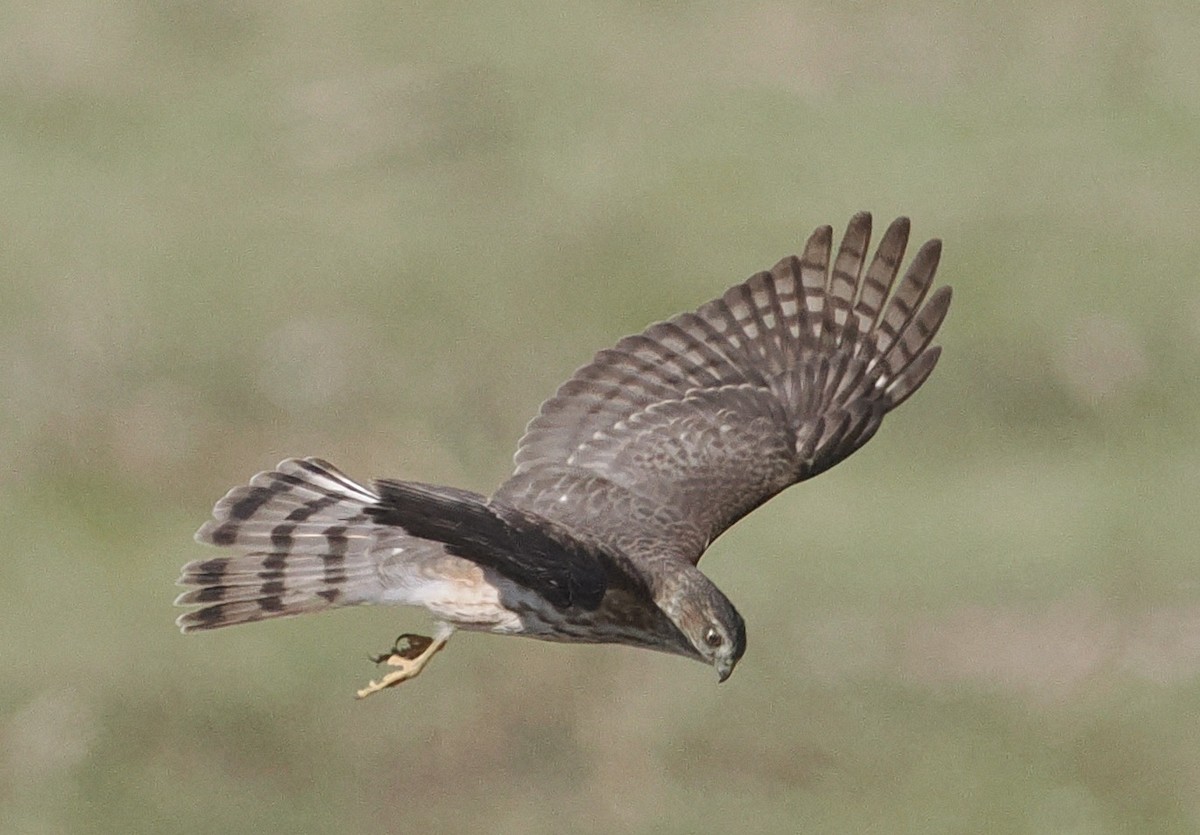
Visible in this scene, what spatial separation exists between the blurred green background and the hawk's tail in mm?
3315

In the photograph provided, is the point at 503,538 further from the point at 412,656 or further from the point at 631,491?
the point at 631,491

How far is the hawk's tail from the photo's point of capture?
967 cm

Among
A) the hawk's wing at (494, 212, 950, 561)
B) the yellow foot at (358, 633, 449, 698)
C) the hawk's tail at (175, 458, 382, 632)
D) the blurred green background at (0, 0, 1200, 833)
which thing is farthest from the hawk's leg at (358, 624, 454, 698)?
the blurred green background at (0, 0, 1200, 833)

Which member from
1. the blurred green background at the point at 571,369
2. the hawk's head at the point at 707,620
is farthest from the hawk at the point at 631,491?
the blurred green background at the point at 571,369

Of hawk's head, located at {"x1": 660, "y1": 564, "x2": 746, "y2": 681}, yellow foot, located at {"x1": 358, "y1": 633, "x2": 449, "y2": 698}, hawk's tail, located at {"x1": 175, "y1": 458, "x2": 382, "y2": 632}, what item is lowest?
yellow foot, located at {"x1": 358, "y1": 633, "x2": 449, "y2": 698}

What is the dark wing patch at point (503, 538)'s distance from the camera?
28.2ft

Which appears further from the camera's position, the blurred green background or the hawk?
the blurred green background

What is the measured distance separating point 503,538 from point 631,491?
161 cm

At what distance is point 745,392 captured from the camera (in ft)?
35.9

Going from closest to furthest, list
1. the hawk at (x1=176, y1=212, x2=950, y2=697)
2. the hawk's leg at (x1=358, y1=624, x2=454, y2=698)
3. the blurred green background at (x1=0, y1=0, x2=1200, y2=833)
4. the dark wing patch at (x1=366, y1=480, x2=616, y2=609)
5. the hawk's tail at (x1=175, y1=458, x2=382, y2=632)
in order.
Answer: the dark wing patch at (x1=366, y1=480, x2=616, y2=609)
the hawk at (x1=176, y1=212, x2=950, y2=697)
the hawk's tail at (x1=175, y1=458, x2=382, y2=632)
the hawk's leg at (x1=358, y1=624, x2=454, y2=698)
the blurred green background at (x1=0, y1=0, x2=1200, y2=833)

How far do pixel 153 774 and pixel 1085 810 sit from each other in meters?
4.21

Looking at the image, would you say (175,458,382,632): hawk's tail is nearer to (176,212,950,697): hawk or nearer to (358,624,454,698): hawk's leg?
(176,212,950,697): hawk

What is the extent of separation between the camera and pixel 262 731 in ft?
43.3

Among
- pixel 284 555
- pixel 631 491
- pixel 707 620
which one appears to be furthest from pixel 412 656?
pixel 707 620
